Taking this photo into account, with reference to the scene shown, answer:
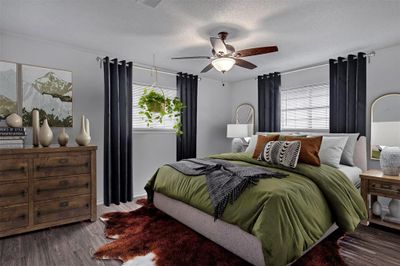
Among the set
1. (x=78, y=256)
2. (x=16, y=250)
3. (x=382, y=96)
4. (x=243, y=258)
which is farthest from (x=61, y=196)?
(x=382, y=96)

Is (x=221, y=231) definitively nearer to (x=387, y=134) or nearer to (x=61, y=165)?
(x=61, y=165)

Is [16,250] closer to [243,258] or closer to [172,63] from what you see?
[243,258]

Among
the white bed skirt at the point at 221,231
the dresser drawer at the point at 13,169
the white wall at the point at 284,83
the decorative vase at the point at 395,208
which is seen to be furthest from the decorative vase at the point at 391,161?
the dresser drawer at the point at 13,169

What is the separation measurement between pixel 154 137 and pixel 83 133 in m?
1.45

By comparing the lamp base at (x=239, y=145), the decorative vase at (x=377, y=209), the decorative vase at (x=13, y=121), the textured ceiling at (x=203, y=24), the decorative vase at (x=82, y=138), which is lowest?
the decorative vase at (x=377, y=209)

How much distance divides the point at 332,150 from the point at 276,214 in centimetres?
168

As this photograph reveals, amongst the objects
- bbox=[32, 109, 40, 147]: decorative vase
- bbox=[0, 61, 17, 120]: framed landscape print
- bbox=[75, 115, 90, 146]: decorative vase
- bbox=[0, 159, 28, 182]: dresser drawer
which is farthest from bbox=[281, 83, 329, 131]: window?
bbox=[0, 61, 17, 120]: framed landscape print

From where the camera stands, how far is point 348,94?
3.39 m

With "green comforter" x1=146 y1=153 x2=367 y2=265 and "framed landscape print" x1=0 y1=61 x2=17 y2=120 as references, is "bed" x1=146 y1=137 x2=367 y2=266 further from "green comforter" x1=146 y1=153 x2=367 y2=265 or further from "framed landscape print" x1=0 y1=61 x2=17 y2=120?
"framed landscape print" x1=0 y1=61 x2=17 y2=120

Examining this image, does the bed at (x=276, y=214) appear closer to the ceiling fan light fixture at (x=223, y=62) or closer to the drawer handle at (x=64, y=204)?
the drawer handle at (x=64, y=204)

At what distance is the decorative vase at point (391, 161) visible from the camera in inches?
103

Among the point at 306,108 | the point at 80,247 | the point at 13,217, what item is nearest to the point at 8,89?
the point at 13,217

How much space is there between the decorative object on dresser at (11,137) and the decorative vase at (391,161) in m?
4.03

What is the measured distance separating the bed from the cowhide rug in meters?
0.09
